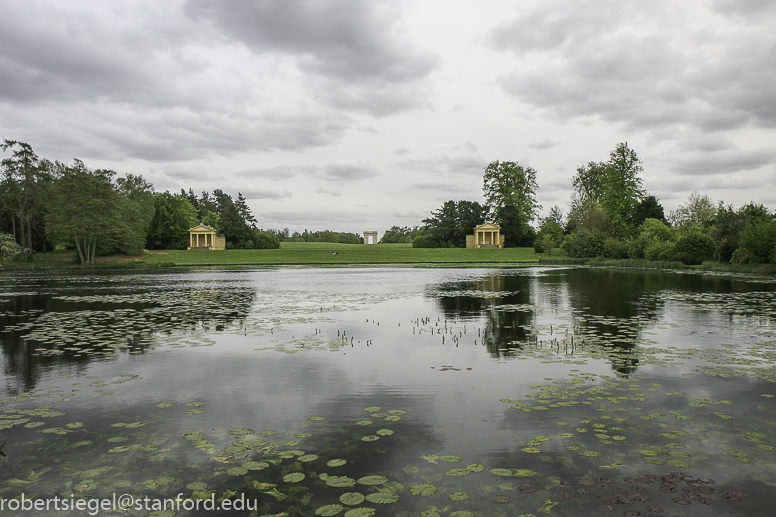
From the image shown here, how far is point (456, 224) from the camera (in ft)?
333

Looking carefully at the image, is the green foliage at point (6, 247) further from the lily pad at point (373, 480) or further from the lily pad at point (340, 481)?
the lily pad at point (373, 480)

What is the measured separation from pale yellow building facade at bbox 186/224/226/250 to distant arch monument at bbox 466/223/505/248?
164 ft

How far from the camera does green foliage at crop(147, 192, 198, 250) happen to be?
9444 centimetres

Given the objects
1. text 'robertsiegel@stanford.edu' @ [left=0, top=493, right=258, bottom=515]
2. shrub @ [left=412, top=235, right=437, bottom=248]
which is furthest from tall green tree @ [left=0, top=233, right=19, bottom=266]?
shrub @ [left=412, top=235, right=437, bottom=248]

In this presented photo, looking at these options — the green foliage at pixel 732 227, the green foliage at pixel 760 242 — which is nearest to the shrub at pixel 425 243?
the green foliage at pixel 732 227

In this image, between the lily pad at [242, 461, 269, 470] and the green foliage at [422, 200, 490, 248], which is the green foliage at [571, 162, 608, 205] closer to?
the green foliage at [422, 200, 490, 248]

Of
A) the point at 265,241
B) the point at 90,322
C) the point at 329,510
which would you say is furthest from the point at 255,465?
the point at 265,241

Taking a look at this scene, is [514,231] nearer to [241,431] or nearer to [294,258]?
[294,258]

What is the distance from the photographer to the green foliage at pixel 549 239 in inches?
2901

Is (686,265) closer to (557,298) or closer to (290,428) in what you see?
(557,298)

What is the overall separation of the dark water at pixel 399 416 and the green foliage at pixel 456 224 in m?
87.0

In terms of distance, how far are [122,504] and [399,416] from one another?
3248 millimetres

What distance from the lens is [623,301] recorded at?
1911 centimetres

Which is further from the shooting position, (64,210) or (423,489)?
(64,210)
